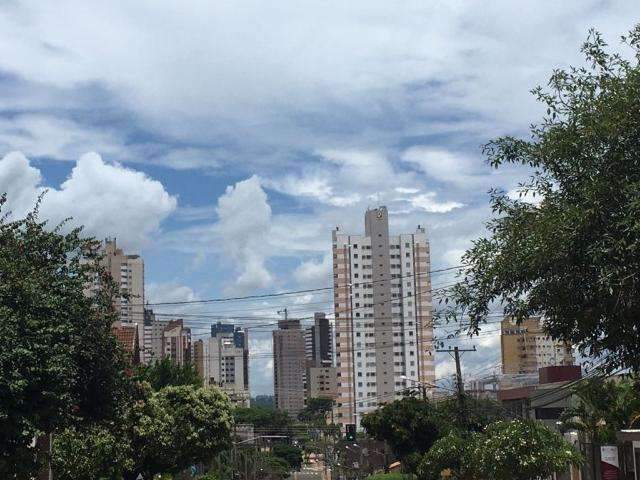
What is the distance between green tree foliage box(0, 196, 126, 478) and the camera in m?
19.5

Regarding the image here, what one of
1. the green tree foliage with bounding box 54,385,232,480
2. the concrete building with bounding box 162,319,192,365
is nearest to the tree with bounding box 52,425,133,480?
the green tree foliage with bounding box 54,385,232,480

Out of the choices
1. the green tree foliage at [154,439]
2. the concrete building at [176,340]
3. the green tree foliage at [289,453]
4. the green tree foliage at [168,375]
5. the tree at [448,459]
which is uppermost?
the concrete building at [176,340]

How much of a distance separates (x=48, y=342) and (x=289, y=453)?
137150 millimetres

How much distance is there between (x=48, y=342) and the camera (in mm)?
20438

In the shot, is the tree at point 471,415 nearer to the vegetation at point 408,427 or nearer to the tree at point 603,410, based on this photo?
the vegetation at point 408,427

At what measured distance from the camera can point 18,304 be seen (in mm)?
20500

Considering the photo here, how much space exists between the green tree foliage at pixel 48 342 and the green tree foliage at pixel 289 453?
128 meters

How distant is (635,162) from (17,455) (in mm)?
13493

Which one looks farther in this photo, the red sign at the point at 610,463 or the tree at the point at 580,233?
the red sign at the point at 610,463

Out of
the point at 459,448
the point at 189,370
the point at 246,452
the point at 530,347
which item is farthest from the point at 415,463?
the point at 530,347

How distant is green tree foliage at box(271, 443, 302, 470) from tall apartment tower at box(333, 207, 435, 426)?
1082cm

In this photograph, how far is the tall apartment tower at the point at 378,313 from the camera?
154m

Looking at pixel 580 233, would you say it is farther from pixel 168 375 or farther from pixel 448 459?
pixel 168 375

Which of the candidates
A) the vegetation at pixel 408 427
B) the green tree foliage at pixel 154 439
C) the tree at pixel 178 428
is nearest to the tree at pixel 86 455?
the green tree foliage at pixel 154 439
